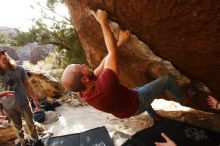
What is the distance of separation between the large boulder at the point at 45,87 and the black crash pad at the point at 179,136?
303 inches

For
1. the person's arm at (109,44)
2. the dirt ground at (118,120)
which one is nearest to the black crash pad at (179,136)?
the person's arm at (109,44)

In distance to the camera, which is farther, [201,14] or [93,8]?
[93,8]

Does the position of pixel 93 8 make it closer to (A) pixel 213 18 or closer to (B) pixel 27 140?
(A) pixel 213 18

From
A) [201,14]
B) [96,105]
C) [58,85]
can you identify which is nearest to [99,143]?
[96,105]

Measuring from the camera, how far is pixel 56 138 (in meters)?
6.23

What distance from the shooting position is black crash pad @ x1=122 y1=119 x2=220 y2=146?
3787mm

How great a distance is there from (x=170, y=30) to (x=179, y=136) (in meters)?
1.48

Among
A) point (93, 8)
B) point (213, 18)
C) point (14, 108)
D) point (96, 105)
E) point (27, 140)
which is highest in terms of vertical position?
point (93, 8)

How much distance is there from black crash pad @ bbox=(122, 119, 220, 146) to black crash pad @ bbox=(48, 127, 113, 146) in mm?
1612

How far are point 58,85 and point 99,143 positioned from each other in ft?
20.6

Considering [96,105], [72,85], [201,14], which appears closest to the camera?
[201,14]

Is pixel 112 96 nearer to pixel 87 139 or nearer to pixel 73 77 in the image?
pixel 73 77

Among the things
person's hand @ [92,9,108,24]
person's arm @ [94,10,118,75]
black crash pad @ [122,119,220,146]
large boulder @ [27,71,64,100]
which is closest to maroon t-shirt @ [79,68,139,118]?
person's arm @ [94,10,118,75]

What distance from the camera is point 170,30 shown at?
346cm
